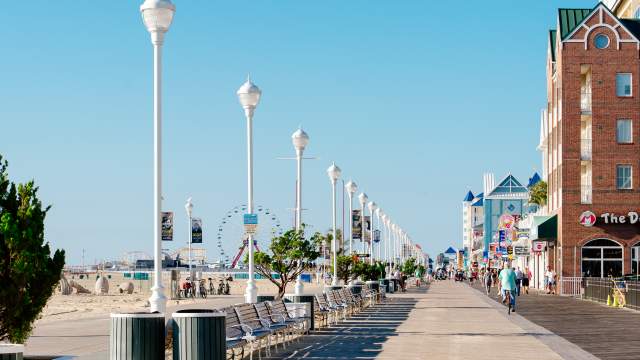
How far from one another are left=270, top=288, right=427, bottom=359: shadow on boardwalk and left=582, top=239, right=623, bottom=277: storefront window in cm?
2832

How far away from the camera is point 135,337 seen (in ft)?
45.5

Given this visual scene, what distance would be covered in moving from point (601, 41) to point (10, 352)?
5340 cm

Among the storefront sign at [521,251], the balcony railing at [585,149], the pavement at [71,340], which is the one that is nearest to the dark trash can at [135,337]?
the pavement at [71,340]

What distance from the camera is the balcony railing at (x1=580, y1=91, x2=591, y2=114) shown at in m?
59.4

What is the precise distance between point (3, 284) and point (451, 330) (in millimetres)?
14020

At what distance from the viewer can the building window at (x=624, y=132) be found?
5906cm

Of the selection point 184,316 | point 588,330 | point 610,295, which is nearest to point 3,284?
point 184,316

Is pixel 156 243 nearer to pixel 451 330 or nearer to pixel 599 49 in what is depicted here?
pixel 451 330

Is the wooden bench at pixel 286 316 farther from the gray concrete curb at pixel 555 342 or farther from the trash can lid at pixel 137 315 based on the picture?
the trash can lid at pixel 137 315

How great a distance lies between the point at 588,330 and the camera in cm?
2683

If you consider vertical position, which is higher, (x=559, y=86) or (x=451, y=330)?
(x=559, y=86)

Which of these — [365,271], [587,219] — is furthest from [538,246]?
[365,271]

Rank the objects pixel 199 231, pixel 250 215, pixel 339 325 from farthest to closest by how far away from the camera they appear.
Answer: pixel 199 231
pixel 339 325
pixel 250 215

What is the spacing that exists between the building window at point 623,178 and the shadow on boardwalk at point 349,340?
96.1 ft
